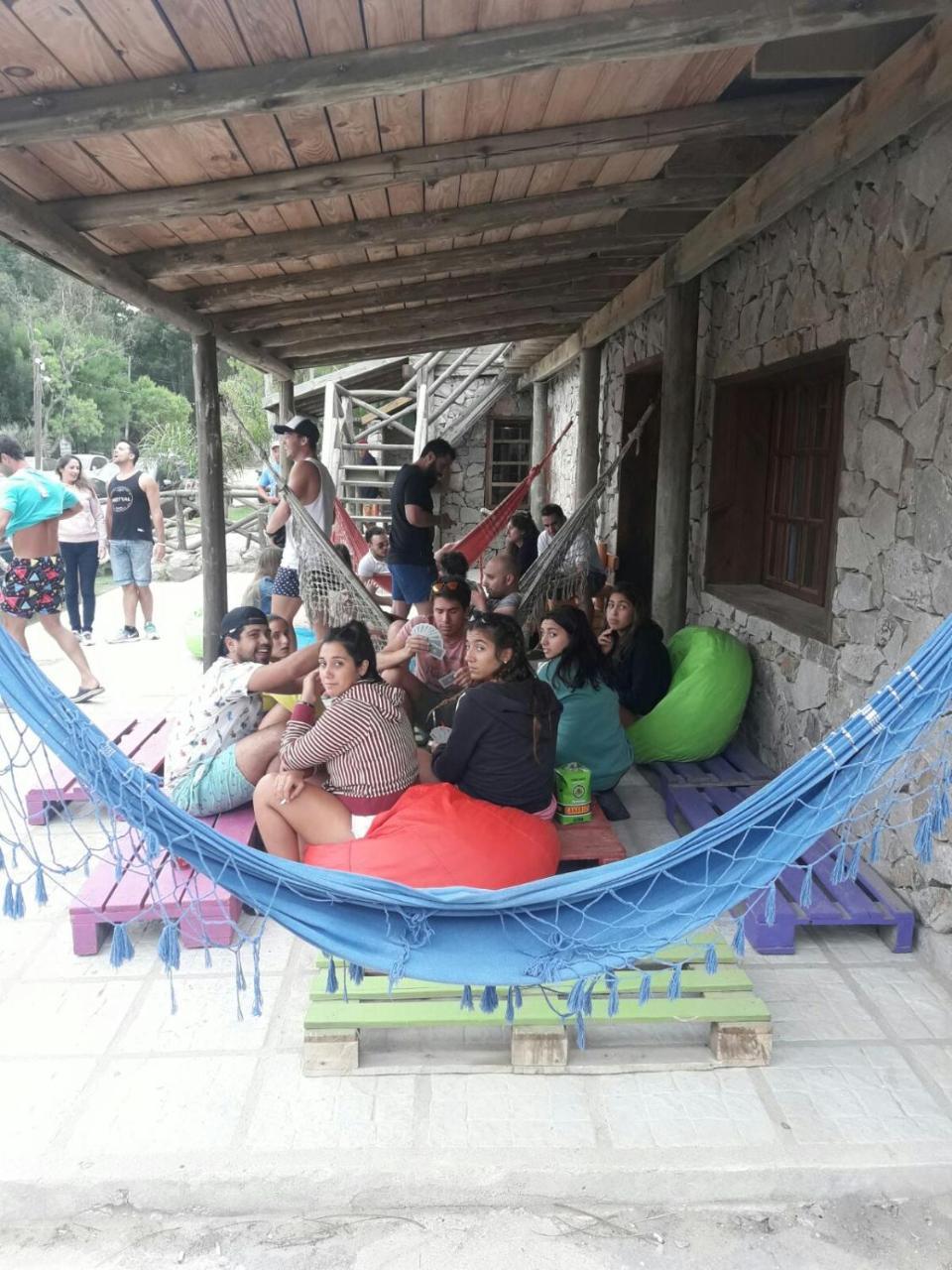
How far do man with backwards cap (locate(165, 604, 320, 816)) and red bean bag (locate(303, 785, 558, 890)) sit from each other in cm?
40

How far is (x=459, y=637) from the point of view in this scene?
10.7ft

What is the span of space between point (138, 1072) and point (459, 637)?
5.83 feet

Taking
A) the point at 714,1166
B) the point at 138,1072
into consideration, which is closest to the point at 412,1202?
the point at 714,1166

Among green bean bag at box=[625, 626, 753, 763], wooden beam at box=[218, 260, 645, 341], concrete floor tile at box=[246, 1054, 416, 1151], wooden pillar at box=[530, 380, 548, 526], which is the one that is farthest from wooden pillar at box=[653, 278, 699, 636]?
wooden pillar at box=[530, 380, 548, 526]

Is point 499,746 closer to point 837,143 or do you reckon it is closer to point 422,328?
point 837,143

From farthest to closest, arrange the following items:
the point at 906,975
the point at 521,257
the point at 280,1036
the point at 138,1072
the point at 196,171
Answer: the point at 521,257
the point at 196,171
the point at 906,975
the point at 280,1036
the point at 138,1072

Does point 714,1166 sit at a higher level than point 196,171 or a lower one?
lower

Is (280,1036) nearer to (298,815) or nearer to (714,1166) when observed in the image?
(298,815)

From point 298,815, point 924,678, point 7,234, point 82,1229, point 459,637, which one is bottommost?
point 82,1229

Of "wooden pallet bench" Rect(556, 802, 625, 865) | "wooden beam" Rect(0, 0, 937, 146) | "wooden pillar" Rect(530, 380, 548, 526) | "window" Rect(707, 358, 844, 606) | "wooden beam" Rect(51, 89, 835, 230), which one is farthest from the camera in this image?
"wooden pillar" Rect(530, 380, 548, 526)

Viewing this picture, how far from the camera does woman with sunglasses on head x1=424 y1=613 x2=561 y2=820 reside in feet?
7.36

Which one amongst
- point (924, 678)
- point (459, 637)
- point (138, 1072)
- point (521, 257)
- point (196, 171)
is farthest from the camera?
point (521, 257)

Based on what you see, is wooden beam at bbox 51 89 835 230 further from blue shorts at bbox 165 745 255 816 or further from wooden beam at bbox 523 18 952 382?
blue shorts at bbox 165 745 255 816

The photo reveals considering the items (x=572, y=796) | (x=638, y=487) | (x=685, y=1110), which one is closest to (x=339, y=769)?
(x=572, y=796)
